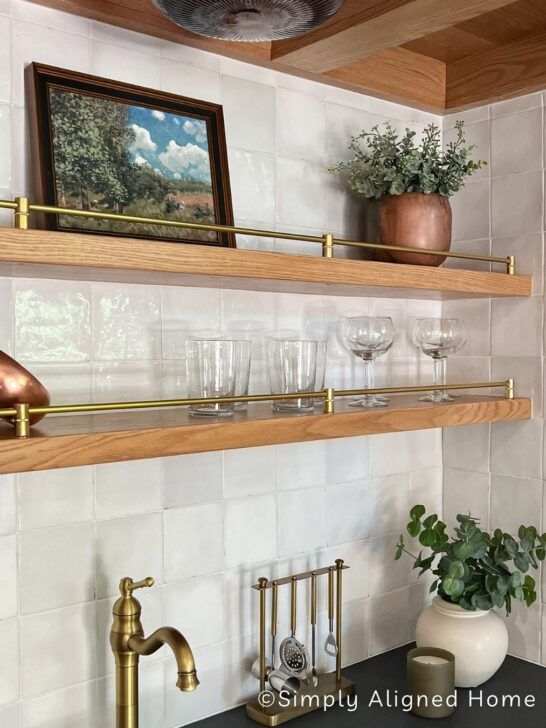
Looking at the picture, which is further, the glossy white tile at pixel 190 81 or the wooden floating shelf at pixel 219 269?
the glossy white tile at pixel 190 81

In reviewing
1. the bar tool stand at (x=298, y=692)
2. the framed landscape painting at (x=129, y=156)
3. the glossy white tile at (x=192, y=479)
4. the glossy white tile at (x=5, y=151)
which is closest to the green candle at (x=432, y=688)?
the bar tool stand at (x=298, y=692)

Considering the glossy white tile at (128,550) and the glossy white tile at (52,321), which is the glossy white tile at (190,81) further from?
the glossy white tile at (128,550)

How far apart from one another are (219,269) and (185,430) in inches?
9.4

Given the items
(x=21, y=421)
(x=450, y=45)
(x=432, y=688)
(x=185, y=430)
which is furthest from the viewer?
(x=450, y=45)

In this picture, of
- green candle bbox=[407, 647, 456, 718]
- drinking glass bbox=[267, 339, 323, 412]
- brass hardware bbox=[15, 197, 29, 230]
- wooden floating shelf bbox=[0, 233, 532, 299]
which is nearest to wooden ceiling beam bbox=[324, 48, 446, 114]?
wooden floating shelf bbox=[0, 233, 532, 299]

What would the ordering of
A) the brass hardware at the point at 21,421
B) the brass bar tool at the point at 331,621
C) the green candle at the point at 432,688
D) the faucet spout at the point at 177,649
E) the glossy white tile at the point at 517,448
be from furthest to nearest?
the glossy white tile at the point at 517,448
the brass bar tool at the point at 331,621
the green candle at the point at 432,688
the faucet spout at the point at 177,649
the brass hardware at the point at 21,421

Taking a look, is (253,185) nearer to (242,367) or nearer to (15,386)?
(242,367)

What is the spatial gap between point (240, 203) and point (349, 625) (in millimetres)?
880

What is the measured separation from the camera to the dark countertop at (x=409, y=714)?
139cm

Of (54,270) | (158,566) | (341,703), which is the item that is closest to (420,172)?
(54,270)

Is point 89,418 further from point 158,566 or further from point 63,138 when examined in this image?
point 63,138

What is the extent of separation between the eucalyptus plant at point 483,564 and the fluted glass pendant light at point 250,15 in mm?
952

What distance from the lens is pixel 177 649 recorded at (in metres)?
1.11

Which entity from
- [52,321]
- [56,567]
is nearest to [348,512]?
[56,567]
